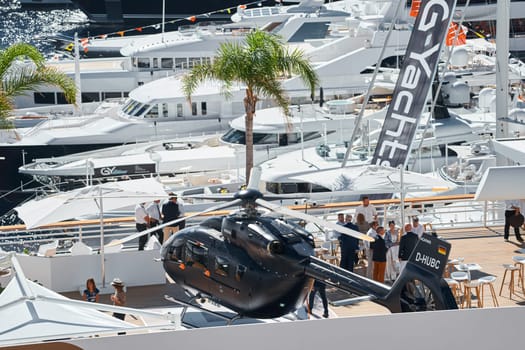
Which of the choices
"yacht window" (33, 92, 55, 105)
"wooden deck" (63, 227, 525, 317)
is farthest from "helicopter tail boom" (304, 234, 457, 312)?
"yacht window" (33, 92, 55, 105)

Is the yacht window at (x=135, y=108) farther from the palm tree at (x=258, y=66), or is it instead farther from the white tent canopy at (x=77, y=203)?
the white tent canopy at (x=77, y=203)

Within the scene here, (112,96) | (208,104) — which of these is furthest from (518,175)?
(112,96)

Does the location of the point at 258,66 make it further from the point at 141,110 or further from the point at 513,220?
the point at 141,110

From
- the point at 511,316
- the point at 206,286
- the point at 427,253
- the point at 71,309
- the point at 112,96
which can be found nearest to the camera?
the point at 511,316

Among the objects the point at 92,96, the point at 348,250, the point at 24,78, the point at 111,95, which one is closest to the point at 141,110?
the point at 111,95

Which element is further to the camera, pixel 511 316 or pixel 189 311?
pixel 189 311

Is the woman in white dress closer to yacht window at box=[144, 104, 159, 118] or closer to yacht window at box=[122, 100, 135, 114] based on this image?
yacht window at box=[144, 104, 159, 118]

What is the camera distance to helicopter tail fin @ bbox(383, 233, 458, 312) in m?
13.3

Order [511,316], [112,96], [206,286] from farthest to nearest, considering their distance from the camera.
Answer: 1. [112,96]
2. [206,286]
3. [511,316]

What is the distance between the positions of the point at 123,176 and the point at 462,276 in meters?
21.1

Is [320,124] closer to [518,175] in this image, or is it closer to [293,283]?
[518,175]

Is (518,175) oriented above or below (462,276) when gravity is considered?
above

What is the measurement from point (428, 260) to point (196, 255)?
13.2 ft

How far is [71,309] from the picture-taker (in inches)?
485
